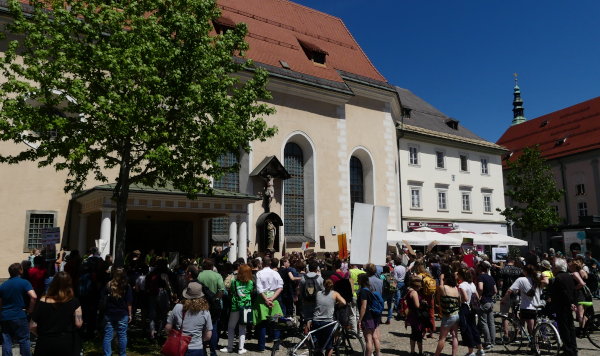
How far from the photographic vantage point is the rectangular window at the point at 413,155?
1303 inches

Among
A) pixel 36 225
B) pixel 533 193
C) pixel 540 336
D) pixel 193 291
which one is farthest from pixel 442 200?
pixel 193 291

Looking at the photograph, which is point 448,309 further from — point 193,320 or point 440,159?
point 440,159

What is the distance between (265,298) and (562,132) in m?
51.4

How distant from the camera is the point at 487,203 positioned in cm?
3716

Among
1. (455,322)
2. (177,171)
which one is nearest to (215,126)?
(177,171)

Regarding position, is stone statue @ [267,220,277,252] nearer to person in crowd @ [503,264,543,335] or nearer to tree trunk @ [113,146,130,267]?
tree trunk @ [113,146,130,267]

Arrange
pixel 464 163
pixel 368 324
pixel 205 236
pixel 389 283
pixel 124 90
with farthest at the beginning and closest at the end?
pixel 464 163 < pixel 205 236 < pixel 389 283 < pixel 124 90 < pixel 368 324

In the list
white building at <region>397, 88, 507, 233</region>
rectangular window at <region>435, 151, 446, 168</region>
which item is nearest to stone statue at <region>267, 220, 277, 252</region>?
white building at <region>397, 88, 507, 233</region>

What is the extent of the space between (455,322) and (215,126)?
270 inches

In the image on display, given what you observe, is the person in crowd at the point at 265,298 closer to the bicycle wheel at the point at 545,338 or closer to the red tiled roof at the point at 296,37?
the bicycle wheel at the point at 545,338

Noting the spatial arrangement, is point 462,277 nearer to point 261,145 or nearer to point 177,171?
point 177,171

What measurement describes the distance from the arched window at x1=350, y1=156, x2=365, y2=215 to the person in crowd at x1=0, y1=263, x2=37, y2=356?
21633 millimetres

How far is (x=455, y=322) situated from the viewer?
8.20 m

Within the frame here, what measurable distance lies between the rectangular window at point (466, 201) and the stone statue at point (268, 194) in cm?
1855
